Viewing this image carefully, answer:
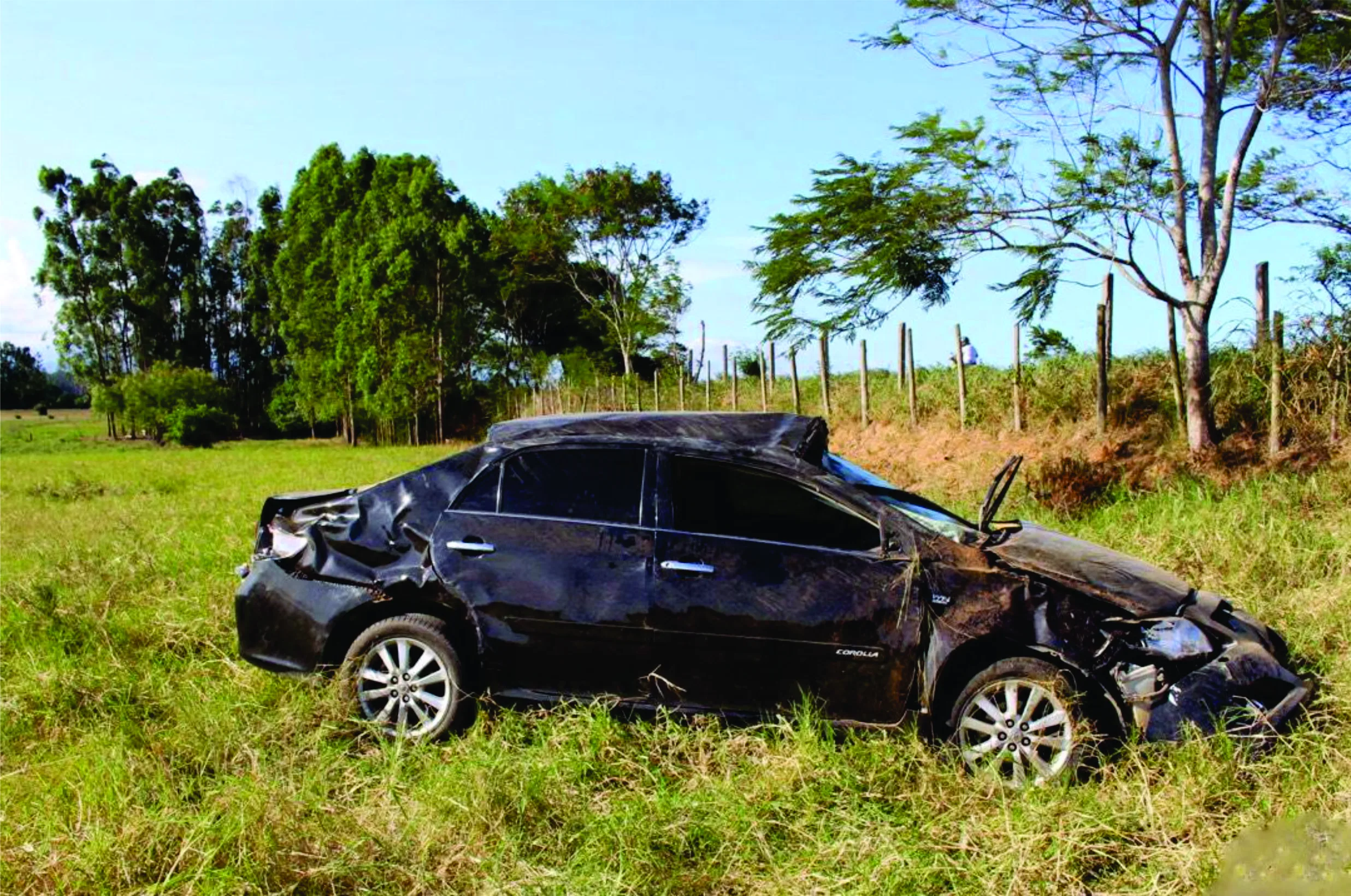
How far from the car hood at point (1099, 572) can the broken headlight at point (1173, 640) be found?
66mm

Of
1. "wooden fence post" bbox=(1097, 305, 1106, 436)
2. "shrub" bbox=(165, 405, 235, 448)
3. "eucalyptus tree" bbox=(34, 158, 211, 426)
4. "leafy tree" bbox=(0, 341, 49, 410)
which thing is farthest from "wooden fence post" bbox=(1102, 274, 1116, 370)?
"leafy tree" bbox=(0, 341, 49, 410)

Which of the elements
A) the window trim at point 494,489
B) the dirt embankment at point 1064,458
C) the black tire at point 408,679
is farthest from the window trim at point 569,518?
the dirt embankment at point 1064,458

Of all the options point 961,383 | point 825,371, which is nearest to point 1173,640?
point 961,383

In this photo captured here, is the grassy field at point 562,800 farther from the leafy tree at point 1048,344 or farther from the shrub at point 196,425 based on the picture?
the shrub at point 196,425

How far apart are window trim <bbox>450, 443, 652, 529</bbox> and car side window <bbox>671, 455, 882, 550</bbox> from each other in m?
0.14

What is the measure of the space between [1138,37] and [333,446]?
112 feet

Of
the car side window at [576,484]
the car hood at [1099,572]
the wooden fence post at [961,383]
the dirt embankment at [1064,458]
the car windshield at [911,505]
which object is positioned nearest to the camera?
the car hood at [1099,572]

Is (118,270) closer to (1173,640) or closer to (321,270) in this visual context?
(321,270)

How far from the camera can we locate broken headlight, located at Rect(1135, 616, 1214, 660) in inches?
173

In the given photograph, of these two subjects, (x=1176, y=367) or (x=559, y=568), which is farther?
(x=1176, y=367)

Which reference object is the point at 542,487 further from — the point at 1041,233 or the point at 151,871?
the point at 1041,233

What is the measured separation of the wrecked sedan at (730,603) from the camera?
Result: 4.35 metres

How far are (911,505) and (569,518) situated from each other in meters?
1.67

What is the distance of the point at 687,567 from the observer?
15.2 feet
